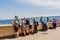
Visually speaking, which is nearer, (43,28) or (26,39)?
(26,39)

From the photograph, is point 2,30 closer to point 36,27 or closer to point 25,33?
point 25,33

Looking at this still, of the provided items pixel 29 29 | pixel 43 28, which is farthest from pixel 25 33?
pixel 43 28

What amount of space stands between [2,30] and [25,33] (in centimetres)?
224

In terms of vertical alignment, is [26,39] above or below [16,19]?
below

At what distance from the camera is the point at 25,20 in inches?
747

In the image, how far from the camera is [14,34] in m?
18.3

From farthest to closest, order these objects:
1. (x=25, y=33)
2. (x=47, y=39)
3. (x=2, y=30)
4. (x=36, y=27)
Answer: (x=36, y=27) < (x=25, y=33) < (x=2, y=30) < (x=47, y=39)

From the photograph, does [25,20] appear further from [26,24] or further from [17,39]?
[17,39]

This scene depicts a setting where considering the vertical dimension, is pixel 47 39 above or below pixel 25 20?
below

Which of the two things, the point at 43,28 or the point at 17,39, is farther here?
the point at 43,28

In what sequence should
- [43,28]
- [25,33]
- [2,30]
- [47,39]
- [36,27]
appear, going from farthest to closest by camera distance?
[43,28] < [36,27] < [25,33] < [2,30] < [47,39]

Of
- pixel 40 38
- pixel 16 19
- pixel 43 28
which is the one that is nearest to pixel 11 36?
pixel 16 19

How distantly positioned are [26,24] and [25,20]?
1.36ft

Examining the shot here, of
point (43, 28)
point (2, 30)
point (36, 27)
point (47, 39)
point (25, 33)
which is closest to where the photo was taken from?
point (47, 39)
